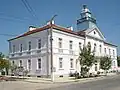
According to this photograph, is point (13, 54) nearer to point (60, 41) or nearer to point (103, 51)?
point (60, 41)

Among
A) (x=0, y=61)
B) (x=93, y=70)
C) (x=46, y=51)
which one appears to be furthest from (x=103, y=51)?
(x=0, y=61)

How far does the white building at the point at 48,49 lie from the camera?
32469 mm

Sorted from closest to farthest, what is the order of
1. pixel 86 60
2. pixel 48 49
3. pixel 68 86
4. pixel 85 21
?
1. pixel 68 86
2. pixel 48 49
3. pixel 86 60
4. pixel 85 21

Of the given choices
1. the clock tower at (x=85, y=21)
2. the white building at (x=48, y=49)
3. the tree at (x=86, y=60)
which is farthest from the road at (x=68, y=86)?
the clock tower at (x=85, y=21)

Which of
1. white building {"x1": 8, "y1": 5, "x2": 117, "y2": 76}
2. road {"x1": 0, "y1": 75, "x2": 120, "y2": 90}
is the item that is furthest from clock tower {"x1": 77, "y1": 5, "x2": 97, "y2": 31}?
A: road {"x1": 0, "y1": 75, "x2": 120, "y2": 90}

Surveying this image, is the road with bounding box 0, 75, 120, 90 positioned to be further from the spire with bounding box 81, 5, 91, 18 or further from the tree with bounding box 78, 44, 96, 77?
the spire with bounding box 81, 5, 91, 18

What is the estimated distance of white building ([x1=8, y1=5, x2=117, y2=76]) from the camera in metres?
32.5

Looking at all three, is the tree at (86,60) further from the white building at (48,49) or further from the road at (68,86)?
the road at (68,86)

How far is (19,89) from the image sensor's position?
58.8 feet

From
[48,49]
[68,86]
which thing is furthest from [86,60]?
[68,86]

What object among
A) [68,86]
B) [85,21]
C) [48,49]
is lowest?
[68,86]

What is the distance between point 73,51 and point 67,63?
2913 millimetres

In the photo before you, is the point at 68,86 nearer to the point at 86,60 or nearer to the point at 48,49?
the point at 48,49

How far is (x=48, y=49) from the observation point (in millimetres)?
32125
